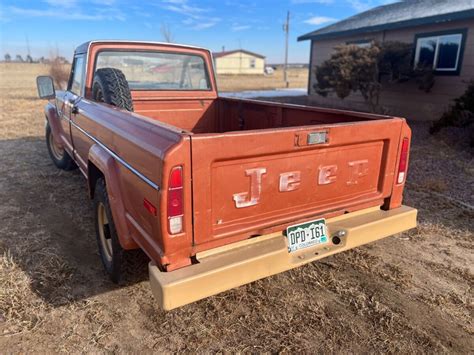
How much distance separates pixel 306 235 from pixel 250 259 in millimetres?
512

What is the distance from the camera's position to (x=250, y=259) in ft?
7.04

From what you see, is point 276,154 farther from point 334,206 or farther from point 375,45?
point 375,45

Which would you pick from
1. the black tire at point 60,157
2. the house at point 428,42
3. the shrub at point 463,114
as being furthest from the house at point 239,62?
the black tire at point 60,157

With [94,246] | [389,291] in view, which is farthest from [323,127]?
[94,246]

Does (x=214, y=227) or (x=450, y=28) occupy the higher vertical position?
(x=450, y=28)

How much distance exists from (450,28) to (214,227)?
10724 mm

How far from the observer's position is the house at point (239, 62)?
186ft

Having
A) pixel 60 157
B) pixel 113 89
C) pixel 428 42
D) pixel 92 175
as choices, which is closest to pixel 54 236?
pixel 92 175

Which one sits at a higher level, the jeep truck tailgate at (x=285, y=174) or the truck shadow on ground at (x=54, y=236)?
the jeep truck tailgate at (x=285, y=174)

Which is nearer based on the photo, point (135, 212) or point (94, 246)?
point (135, 212)

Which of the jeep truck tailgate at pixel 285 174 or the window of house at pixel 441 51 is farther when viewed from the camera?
the window of house at pixel 441 51

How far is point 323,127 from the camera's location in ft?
7.73

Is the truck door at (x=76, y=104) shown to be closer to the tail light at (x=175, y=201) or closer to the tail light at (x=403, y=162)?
the tail light at (x=175, y=201)

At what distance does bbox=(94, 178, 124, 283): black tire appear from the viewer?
107 inches
